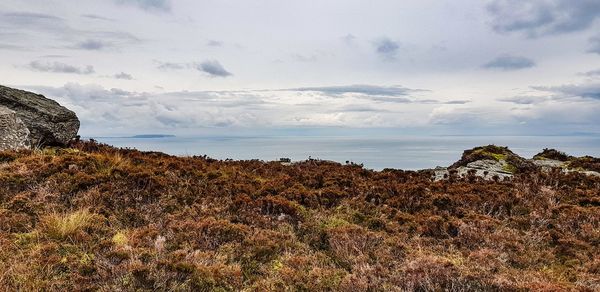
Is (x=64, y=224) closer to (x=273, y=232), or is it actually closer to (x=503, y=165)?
(x=273, y=232)

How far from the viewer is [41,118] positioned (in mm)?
15086

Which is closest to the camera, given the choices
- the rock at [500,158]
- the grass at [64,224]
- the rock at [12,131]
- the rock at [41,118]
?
the grass at [64,224]

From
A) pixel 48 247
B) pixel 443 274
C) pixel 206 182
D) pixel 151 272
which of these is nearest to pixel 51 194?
pixel 48 247

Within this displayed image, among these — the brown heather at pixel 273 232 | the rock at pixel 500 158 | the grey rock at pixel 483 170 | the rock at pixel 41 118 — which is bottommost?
the brown heather at pixel 273 232

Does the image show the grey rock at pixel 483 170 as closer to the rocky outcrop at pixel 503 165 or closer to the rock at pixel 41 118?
the rocky outcrop at pixel 503 165

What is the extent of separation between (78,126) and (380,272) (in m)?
14.4

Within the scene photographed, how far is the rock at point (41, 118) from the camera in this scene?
14.8 metres

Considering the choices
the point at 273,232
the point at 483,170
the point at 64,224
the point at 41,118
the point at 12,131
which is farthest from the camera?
the point at 483,170

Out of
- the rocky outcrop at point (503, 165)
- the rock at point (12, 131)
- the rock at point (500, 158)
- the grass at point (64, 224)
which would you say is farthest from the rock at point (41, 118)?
the rock at point (500, 158)

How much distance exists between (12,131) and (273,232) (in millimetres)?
10452

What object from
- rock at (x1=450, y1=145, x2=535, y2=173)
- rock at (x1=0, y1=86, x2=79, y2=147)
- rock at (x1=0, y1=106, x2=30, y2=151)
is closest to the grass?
rock at (x1=0, y1=106, x2=30, y2=151)

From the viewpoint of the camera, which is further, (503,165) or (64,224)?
(503,165)

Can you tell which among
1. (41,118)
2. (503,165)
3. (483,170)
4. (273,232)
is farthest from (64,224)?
(503,165)

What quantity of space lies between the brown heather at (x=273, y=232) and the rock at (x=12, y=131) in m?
1.18
